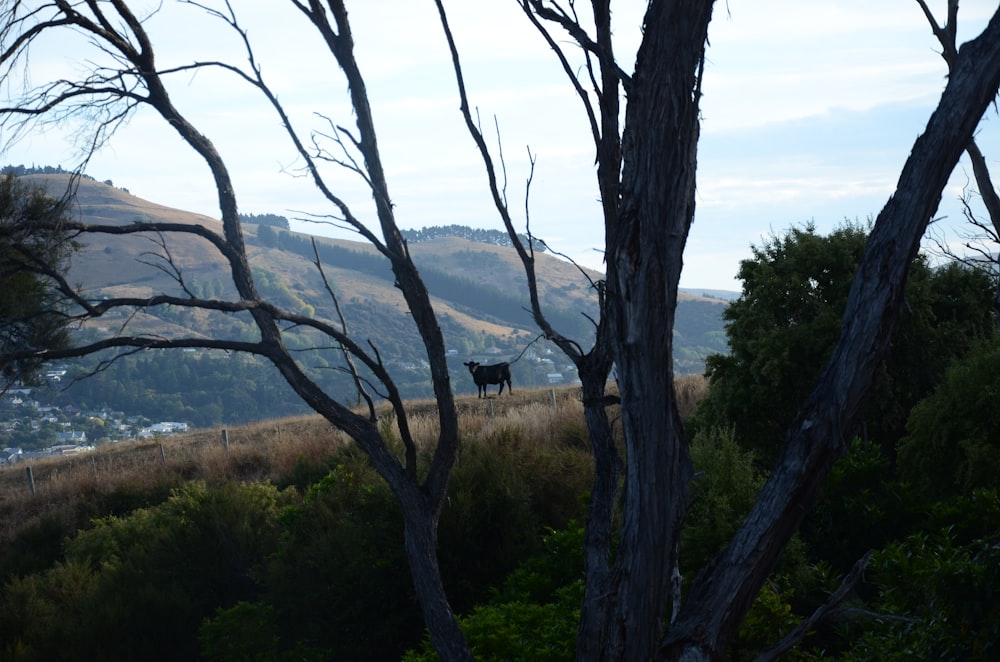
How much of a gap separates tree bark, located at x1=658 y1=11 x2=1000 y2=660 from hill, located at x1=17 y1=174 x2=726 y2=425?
162 ft

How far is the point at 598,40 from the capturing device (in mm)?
3430

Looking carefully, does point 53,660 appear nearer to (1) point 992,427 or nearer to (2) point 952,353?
(1) point 992,427

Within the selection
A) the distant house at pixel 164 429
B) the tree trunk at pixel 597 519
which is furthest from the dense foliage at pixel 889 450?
the distant house at pixel 164 429

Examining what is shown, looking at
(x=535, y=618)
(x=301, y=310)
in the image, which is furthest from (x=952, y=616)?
(x=301, y=310)

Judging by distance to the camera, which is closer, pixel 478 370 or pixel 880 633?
pixel 880 633

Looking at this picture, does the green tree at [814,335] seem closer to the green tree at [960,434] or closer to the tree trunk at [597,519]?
the green tree at [960,434]

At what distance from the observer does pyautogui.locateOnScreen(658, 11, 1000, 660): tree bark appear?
251 cm

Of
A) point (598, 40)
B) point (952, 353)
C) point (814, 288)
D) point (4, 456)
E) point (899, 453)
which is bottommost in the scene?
point (4, 456)

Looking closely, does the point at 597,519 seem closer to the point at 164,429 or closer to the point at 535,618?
the point at 535,618

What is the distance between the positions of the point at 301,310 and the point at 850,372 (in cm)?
11265

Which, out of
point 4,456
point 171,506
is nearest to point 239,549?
point 171,506

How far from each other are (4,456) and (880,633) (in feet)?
193

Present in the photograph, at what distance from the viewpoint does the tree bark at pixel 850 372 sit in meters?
2.51

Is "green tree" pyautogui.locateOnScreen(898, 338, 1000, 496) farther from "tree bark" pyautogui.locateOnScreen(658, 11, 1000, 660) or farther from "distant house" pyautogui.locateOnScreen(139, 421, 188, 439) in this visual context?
"distant house" pyautogui.locateOnScreen(139, 421, 188, 439)
